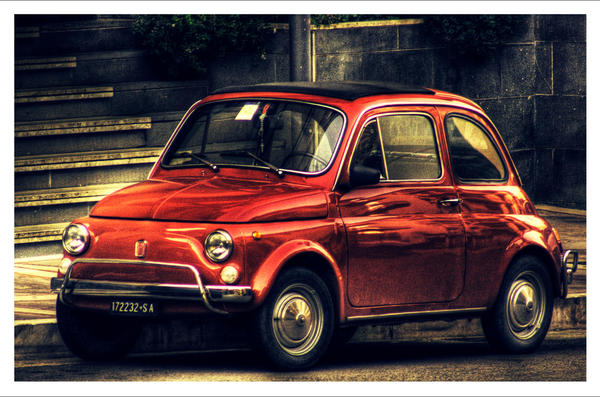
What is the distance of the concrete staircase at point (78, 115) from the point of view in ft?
42.0

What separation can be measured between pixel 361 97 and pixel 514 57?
8650 mm

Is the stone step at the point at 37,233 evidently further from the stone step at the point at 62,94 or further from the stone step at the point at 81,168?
the stone step at the point at 62,94

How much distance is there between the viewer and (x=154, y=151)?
13695 millimetres

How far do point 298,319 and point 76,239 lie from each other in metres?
1.58

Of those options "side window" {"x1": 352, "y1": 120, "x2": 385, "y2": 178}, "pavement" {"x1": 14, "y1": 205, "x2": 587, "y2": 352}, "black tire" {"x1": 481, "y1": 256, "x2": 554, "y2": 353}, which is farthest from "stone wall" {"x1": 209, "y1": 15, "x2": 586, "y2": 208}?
"side window" {"x1": 352, "y1": 120, "x2": 385, "y2": 178}

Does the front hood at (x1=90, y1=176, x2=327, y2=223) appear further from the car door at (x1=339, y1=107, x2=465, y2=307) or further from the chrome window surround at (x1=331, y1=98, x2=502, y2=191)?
the car door at (x1=339, y1=107, x2=465, y2=307)

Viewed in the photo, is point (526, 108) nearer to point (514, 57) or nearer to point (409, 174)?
point (514, 57)

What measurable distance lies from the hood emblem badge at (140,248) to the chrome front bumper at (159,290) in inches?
2.0

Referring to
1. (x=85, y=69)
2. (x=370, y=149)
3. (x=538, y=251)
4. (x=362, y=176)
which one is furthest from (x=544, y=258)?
(x=85, y=69)

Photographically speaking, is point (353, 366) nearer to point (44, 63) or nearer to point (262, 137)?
point (262, 137)

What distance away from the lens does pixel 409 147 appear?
339 inches

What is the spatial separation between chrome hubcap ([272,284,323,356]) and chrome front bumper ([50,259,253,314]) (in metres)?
0.36

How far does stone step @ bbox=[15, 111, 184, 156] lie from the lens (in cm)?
1351

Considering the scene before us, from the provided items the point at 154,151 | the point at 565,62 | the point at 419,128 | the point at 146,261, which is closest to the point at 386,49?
the point at 565,62
